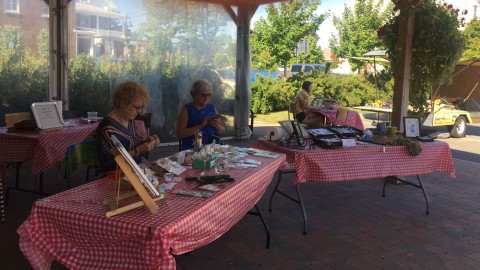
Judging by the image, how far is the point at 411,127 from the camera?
4.90 m

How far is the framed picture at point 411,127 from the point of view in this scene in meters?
4.86

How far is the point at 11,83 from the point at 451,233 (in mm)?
6771

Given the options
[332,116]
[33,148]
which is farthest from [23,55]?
[332,116]

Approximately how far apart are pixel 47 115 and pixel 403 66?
4.56 meters

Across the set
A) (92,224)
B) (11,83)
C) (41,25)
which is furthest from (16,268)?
(41,25)

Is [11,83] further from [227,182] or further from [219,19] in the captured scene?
[227,182]

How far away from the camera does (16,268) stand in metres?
3.21

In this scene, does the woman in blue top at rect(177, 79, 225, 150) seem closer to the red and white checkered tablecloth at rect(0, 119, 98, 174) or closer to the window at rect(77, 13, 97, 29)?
the red and white checkered tablecloth at rect(0, 119, 98, 174)

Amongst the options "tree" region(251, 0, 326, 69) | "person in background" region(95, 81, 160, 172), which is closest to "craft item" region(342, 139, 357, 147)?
"person in background" region(95, 81, 160, 172)

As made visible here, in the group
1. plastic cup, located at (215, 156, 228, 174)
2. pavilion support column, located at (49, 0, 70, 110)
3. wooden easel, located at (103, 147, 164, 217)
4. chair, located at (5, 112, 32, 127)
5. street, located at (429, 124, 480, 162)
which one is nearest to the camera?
wooden easel, located at (103, 147, 164, 217)

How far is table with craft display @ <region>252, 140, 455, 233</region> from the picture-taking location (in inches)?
153

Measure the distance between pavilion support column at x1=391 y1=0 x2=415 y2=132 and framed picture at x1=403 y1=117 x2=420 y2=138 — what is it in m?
1.09

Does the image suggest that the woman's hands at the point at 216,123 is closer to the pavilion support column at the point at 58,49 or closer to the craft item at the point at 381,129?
the craft item at the point at 381,129

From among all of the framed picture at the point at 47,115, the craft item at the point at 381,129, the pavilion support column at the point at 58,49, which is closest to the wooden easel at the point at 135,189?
the framed picture at the point at 47,115
